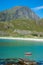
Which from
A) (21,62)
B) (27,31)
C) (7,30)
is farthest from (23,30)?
(21,62)

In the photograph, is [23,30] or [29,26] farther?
[29,26]

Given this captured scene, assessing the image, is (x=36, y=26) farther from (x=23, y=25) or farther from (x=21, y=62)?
(x=21, y=62)

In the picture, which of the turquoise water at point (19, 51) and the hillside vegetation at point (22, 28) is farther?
the hillside vegetation at point (22, 28)

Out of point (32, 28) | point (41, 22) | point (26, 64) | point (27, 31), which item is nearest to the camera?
point (26, 64)

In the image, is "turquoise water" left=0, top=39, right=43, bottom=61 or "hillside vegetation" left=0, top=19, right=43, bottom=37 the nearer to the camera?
"turquoise water" left=0, top=39, right=43, bottom=61

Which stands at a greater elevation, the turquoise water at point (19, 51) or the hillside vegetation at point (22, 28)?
the hillside vegetation at point (22, 28)

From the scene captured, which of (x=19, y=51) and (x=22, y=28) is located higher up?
(x=22, y=28)

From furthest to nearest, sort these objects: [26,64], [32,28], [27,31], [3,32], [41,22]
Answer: [41,22], [32,28], [27,31], [3,32], [26,64]

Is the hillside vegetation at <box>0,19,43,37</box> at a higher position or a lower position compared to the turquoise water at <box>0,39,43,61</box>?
higher

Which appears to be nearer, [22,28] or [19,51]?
[19,51]
